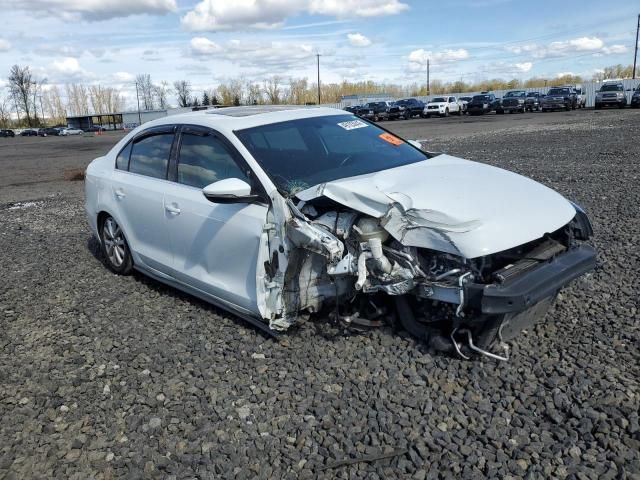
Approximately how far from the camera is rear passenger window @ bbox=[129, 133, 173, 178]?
4.80 m

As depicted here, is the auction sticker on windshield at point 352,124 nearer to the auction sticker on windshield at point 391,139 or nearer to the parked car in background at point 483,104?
the auction sticker on windshield at point 391,139

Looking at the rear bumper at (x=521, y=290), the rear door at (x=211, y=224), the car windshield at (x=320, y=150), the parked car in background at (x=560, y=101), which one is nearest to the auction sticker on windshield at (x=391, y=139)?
the car windshield at (x=320, y=150)

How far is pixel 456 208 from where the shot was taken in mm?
3250

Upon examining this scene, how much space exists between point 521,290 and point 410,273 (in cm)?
63

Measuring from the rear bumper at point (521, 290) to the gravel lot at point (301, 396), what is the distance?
1.64ft

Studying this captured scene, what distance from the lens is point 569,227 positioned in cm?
374

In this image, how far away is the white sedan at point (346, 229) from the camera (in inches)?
128

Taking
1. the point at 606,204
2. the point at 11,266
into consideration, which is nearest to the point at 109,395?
the point at 11,266

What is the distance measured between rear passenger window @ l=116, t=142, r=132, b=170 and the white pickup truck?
41.6m

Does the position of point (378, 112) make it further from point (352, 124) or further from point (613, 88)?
point (352, 124)

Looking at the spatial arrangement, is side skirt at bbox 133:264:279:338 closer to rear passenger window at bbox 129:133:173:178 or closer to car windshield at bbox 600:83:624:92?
rear passenger window at bbox 129:133:173:178

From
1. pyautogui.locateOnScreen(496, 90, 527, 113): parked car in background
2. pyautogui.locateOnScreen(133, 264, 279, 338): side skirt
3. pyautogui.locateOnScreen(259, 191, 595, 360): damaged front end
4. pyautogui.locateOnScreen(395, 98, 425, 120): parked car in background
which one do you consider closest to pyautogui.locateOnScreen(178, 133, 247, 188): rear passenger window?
pyautogui.locateOnScreen(259, 191, 595, 360): damaged front end

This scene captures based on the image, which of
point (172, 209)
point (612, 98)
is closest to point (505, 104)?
point (612, 98)

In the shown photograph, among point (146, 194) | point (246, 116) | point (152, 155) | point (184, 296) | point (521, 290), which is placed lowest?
point (184, 296)
